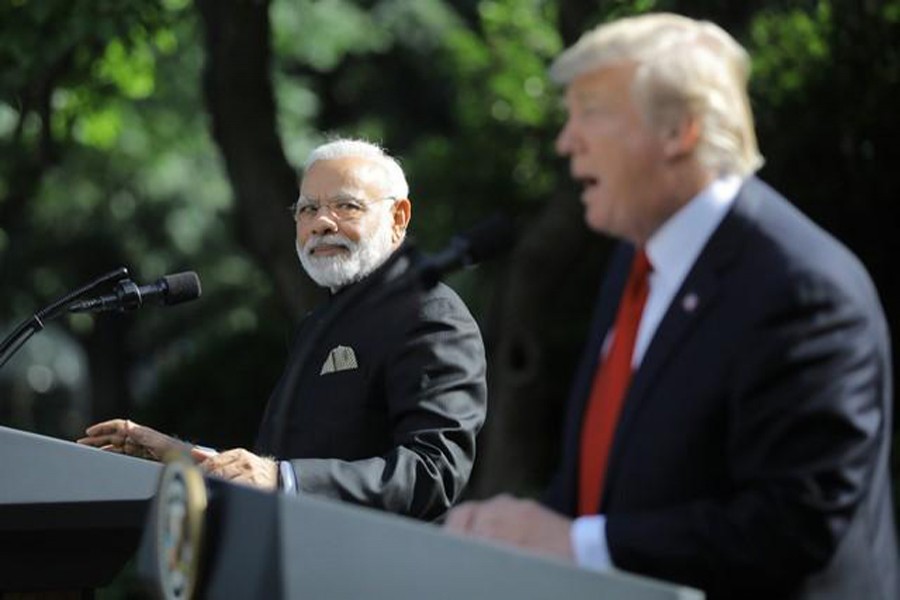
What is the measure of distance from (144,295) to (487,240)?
2000mm

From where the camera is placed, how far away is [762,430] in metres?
3.07

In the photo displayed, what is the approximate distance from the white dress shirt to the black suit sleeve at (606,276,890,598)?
10 centimetres

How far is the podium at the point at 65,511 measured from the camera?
486 centimetres

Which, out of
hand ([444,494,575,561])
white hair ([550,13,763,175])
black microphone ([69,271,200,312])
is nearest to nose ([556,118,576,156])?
white hair ([550,13,763,175])

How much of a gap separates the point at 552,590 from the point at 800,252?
63cm

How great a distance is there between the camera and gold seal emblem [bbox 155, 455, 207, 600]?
344cm

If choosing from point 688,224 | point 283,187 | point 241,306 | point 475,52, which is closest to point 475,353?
point 688,224

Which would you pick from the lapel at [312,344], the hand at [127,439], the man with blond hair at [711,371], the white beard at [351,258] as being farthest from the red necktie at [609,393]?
the hand at [127,439]

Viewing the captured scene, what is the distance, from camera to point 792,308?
3086 millimetres

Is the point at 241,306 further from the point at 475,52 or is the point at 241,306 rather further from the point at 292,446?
the point at 292,446

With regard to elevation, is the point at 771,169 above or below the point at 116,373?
above

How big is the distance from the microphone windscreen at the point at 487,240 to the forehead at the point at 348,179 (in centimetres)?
176

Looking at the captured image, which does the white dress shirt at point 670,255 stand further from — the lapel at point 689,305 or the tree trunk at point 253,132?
the tree trunk at point 253,132

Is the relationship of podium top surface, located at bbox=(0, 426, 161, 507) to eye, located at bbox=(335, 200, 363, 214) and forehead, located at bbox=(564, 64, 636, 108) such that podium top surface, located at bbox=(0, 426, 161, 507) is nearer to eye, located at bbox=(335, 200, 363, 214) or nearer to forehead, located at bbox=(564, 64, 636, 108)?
eye, located at bbox=(335, 200, 363, 214)
